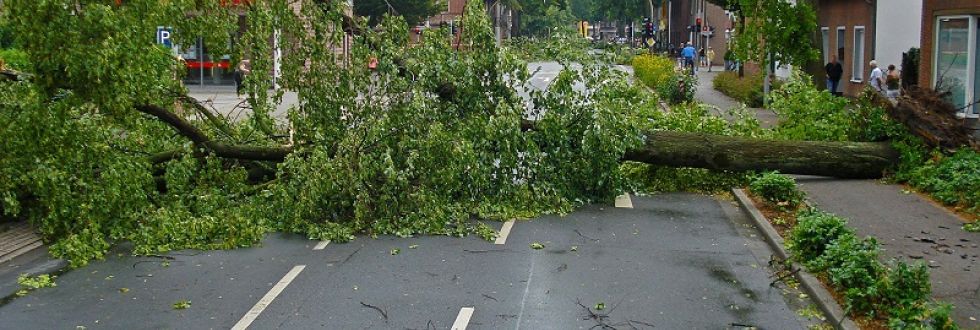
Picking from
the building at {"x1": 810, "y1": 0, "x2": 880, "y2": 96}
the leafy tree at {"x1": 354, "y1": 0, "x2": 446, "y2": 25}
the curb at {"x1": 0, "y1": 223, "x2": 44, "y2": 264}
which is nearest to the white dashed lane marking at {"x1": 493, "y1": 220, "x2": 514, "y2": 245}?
the curb at {"x1": 0, "y1": 223, "x2": 44, "y2": 264}

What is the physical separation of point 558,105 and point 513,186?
1.34m

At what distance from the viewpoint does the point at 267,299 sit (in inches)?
391

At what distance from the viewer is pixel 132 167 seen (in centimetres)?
1269

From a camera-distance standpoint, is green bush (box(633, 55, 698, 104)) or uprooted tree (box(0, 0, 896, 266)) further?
green bush (box(633, 55, 698, 104))

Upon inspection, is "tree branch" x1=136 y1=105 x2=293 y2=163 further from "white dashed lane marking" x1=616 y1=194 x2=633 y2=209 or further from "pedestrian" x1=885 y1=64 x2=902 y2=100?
"pedestrian" x1=885 y1=64 x2=902 y2=100

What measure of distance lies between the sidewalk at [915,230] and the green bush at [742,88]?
17.2m

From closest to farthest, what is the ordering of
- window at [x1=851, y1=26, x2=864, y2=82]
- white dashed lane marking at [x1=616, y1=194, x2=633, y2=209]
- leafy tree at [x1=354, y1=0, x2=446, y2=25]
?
white dashed lane marking at [x1=616, y1=194, x2=633, y2=209] → window at [x1=851, y1=26, x2=864, y2=82] → leafy tree at [x1=354, y1=0, x2=446, y2=25]

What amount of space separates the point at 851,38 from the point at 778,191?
2403 centimetres

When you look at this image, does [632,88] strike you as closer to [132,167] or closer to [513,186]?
[513,186]

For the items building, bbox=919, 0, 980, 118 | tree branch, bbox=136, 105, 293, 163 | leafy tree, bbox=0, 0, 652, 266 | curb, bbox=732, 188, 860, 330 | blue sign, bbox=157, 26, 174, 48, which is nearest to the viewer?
curb, bbox=732, 188, 860, 330

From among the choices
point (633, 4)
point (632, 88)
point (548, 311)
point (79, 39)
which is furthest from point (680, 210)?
point (633, 4)

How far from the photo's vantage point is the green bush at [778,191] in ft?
48.4

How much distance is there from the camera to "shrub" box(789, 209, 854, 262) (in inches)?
430

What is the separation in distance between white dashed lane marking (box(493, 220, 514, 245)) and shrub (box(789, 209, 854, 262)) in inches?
124
